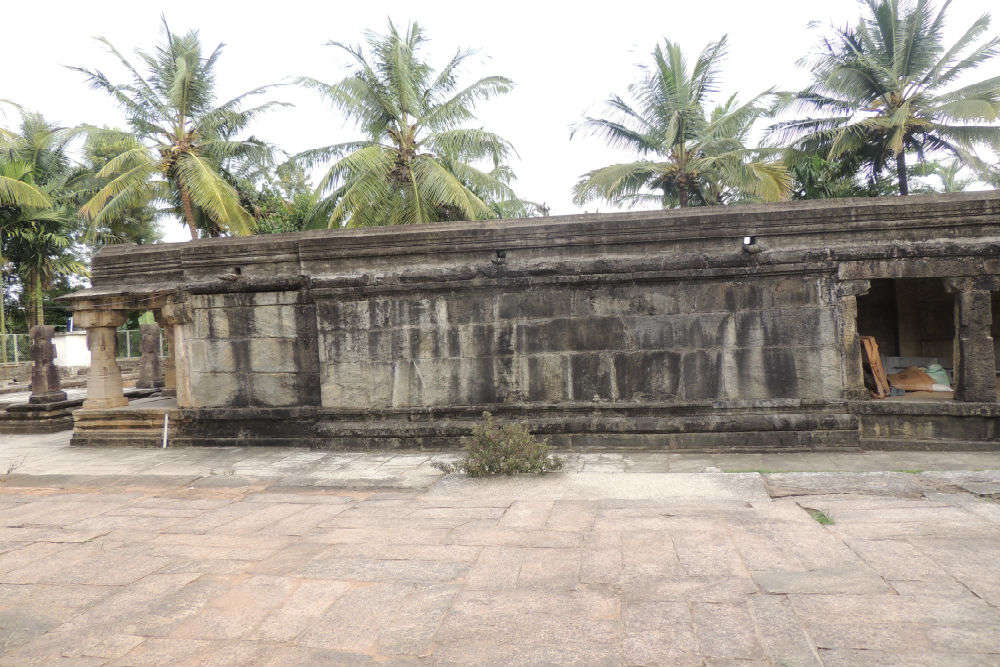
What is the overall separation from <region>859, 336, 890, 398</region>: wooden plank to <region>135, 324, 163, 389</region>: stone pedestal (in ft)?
48.3

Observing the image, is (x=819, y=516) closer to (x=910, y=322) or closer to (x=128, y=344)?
(x=910, y=322)

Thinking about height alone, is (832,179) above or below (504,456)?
above

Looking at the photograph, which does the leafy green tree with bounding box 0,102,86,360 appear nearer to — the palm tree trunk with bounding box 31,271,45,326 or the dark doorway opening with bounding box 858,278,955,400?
the palm tree trunk with bounding box 31,271,45,326

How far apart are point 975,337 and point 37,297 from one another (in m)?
31.2

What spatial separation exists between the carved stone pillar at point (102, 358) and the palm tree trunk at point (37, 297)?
20.5m

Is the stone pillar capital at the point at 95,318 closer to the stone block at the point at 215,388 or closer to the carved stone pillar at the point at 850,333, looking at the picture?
the stone block at the point at 215,388

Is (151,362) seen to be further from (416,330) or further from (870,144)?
(870,144)

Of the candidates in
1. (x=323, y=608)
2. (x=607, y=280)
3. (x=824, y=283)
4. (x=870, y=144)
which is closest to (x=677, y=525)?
(x=323, y=608)

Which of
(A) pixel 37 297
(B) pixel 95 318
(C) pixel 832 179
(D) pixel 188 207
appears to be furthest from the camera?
(A) pixel 37 297

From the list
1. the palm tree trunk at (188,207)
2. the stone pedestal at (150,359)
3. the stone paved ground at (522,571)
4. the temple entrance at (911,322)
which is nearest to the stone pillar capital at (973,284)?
the stone paved ground at (522,571)

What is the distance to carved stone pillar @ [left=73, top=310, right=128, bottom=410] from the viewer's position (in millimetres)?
9109

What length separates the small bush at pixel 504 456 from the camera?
6074mm

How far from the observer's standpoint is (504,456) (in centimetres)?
611

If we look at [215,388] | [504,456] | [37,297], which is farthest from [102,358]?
[37,297]
